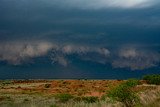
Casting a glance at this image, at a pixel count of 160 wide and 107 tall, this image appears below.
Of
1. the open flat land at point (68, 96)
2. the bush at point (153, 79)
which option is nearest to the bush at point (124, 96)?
the open flat land at point (68, 96)

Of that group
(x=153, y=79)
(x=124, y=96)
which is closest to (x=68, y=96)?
(x=124, y=96)

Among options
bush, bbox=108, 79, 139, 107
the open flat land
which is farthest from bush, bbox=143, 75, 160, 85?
bush, bbox=108, 79, 139, 107

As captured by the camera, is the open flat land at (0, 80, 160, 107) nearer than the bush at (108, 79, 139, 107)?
Yes

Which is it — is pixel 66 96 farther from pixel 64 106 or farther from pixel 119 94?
pixel 64 106

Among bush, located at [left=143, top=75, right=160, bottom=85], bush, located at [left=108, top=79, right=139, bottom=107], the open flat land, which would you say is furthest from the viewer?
bush, located at [left=143, top=75, right=160, bottom=85]

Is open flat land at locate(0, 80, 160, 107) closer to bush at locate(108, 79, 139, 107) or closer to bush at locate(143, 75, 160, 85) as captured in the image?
bush at locate(108, 79, 139, 107)

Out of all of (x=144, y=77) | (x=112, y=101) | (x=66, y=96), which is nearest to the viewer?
(x=112, y=101)

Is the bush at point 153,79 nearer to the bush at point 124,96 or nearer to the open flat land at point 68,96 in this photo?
the open flat land at point 68,96

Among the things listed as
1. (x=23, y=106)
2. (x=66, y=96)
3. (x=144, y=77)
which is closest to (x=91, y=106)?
(x=23, y=106)

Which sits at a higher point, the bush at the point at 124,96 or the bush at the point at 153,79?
the bush at the point at 153,79

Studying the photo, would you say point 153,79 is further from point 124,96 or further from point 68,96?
point 124,96

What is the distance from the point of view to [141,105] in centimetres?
4497

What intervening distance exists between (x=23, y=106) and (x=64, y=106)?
4.56m

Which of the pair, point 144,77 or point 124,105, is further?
point 144,77
